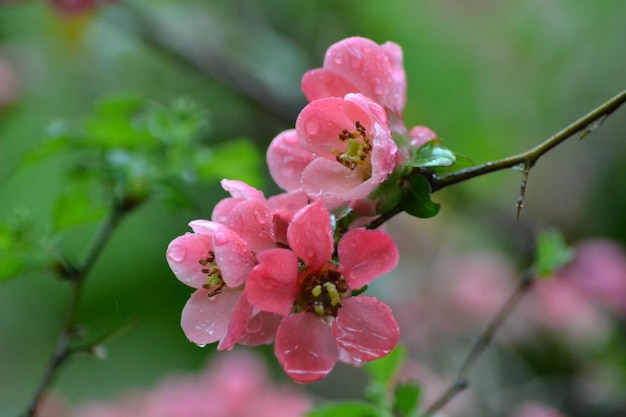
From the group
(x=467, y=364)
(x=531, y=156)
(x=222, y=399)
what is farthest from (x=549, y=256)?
(x=222, y=399)

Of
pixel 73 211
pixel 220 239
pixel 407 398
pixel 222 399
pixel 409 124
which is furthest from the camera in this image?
pixel 409 124

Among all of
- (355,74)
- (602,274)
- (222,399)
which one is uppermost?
(355,74)

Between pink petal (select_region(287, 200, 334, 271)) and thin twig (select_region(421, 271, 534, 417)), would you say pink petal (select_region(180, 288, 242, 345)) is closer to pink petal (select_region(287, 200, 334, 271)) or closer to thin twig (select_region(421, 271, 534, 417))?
pink petal (select_region(287, 200, 334, 271))

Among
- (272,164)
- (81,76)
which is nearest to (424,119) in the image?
(81,76)

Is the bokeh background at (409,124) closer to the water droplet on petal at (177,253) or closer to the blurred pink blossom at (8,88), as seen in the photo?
the blurred pink blossom at (8,88)

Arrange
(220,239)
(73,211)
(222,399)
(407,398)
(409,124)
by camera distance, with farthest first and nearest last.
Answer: (409,124), (222,399), (73,211), (407,398), (220,239)

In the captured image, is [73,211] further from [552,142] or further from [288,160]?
[552,142]

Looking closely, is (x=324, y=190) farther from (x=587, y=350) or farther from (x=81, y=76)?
(x=81, y=76)

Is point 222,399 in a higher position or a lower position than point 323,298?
lower

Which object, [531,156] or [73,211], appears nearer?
[531,156]
